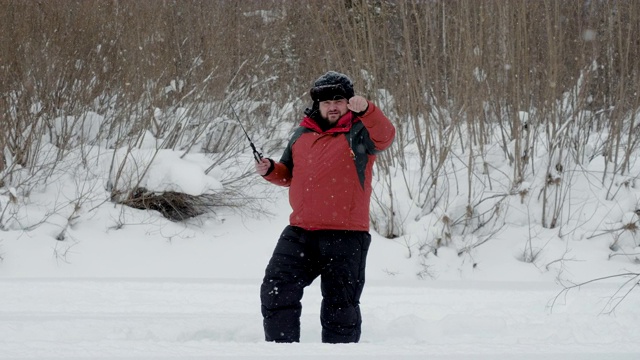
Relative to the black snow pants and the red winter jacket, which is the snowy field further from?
the red winter jacket

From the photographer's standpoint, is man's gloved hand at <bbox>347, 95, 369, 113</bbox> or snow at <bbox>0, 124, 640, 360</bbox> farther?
man's gloved hand at <bbox>347, 95, 369, 113</bbox>

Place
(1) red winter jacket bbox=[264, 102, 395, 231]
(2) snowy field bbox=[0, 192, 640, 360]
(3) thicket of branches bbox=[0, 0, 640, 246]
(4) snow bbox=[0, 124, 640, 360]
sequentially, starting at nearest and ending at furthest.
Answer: (2) snowy field bbox=[0, 192, 640, 360]
(4) snow bbox=[0, 124, 640, 360]
(1) red winter jacket bbox=[264, 102, 395, 231]
(3) thicket of branches bbox=[0, 0, 640, 246]

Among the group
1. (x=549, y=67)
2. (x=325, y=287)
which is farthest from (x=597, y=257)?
(x=325, y=287)

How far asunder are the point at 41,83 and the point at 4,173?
41.3 inches

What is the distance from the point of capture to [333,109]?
404cm

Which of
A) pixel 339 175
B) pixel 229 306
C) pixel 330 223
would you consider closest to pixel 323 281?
→ pixel 330 223

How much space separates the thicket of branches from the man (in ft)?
12.1

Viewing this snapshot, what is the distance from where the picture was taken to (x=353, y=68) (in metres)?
8.10

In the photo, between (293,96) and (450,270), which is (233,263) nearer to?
(450,270)

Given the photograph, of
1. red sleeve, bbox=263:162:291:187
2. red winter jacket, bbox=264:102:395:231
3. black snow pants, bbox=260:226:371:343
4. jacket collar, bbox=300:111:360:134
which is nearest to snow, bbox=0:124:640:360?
black snow pants, bbox=260:226:371:343

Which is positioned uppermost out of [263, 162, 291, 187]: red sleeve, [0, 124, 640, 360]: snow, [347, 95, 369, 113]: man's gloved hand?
[347, 95, 369, 113]: man's gloved hand

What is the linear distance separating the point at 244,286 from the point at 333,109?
2.72 metres

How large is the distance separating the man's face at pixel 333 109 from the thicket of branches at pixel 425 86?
375 centimetres

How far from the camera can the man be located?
400 cm
